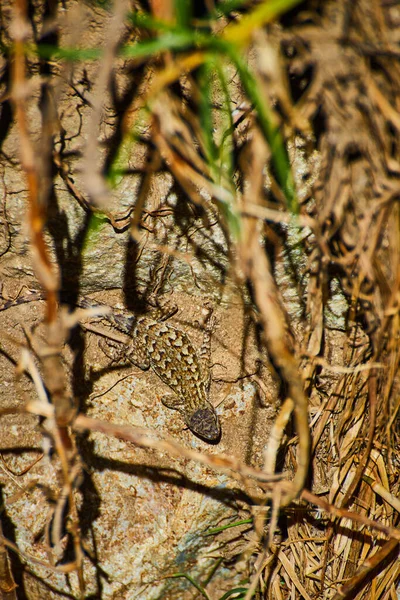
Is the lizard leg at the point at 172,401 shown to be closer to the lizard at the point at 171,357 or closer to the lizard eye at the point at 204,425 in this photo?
the lizard at the point at 171,357

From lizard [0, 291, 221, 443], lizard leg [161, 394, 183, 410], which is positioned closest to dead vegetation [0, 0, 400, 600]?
lizard [0, 291, 221, 443]

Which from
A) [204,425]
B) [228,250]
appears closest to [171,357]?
[204,425]

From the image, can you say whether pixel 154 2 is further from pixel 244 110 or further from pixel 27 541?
pixel 27 541

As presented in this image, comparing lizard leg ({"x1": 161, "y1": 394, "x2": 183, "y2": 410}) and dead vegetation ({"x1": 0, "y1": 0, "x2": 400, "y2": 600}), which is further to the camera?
lizard leg ({"x1": 161, "y1": 394, "x2": 183, "y2": 410})

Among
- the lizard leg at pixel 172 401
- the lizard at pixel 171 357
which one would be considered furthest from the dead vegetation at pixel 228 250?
the lizard leg at pixel 172 401

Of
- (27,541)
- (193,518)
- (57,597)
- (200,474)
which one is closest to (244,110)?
(200,474)

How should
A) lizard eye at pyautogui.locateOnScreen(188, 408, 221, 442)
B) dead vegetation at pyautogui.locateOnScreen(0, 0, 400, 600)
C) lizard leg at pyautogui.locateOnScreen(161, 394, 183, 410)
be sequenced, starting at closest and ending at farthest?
dead vegetation at pyautogui.locateOnScreen(0, 0, 400, 600)
lizard eye at pyautogui.locateOnScreen(188, 408, 221, 442)
lizard leg at pyautogui.locateOnScreen(161, 394, 183, 410)

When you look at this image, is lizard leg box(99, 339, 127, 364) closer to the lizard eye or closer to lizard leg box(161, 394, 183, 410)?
lizard leg box(161, 394, 183, 410)
